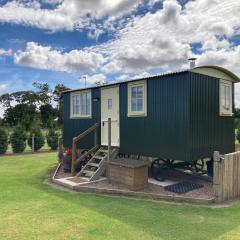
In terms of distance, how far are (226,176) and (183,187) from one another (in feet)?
5.09

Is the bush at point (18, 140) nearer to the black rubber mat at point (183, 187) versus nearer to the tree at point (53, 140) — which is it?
the tree at point (53, 140)

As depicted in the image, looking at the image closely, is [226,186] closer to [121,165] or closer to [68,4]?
[121,165]

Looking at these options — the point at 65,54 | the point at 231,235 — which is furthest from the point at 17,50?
the point at 231,235

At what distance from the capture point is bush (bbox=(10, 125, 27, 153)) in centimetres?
1883

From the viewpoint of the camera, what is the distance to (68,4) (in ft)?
34.9

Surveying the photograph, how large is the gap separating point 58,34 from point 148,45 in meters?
5.07

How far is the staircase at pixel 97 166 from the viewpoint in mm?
9276

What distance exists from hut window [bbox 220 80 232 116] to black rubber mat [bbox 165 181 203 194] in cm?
277

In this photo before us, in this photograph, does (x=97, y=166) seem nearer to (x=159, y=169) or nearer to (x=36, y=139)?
(x=159, y=169)

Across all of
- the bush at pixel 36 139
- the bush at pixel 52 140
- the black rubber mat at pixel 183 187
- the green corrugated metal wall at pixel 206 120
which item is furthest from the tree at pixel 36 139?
the green corrugated metal wall at pixel 206 120

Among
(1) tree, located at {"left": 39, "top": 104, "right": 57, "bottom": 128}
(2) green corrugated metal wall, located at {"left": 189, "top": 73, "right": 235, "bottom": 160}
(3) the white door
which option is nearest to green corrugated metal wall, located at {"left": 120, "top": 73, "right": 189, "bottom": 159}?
(2) green corrugated metal wall, located at {"left": 189, "top": 73, "right": 235, "bottom": 160}

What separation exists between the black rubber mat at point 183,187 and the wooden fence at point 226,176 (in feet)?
3.77

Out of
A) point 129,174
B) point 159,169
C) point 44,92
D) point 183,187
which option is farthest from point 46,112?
point 183,187

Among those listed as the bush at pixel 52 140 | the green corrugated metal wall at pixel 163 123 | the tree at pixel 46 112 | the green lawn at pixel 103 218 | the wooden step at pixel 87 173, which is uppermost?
the tree at pixel 46 112
